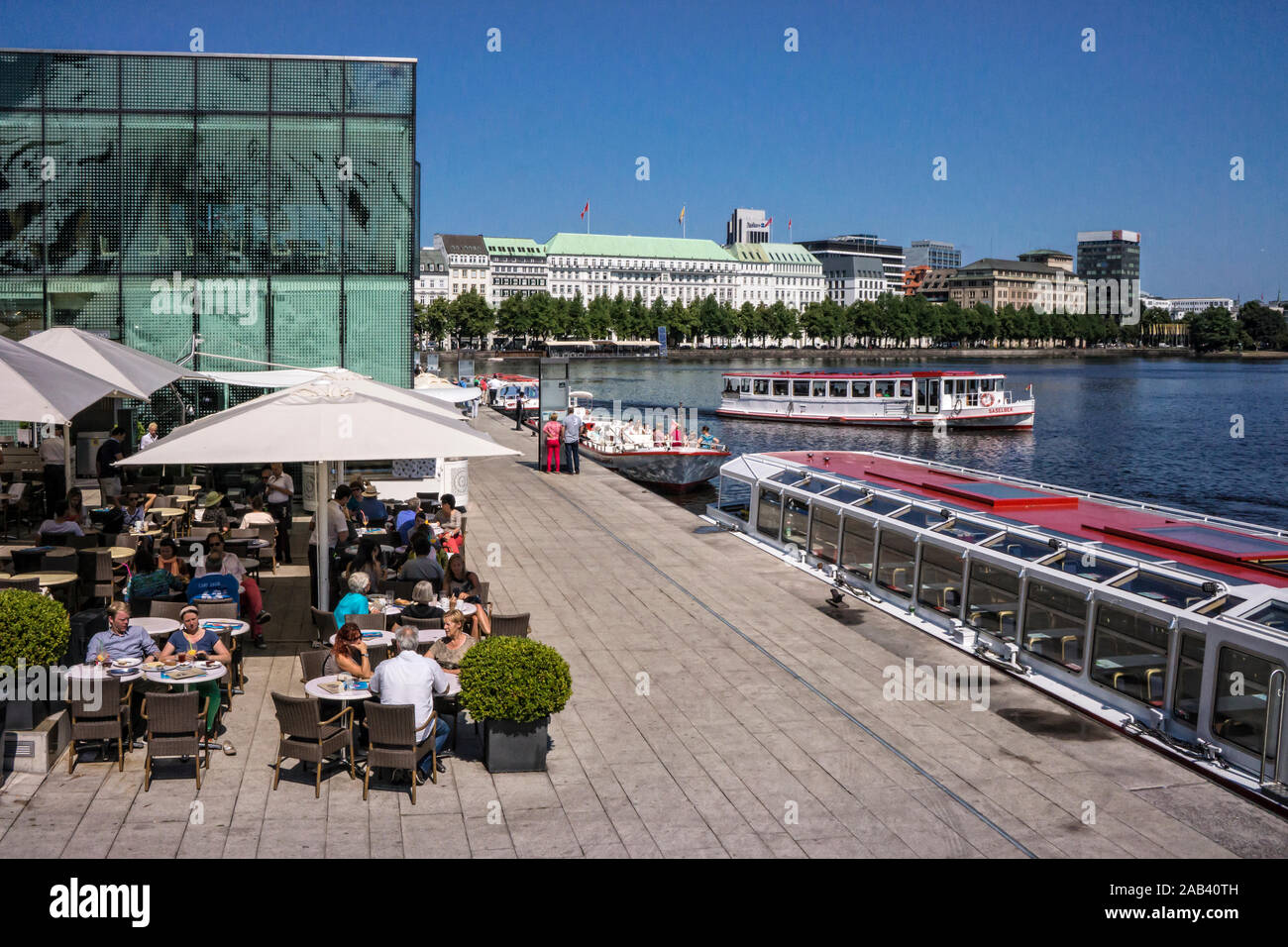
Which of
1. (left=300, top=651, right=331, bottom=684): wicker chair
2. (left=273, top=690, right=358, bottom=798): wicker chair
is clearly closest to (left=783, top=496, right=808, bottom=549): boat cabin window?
(left=300, top=651, right=331, bottom=684): wicker chair

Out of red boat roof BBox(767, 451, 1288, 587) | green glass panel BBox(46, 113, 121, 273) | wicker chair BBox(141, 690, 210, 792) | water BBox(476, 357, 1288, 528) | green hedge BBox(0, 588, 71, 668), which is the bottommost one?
water BBox(476, 357, 1288, 528)

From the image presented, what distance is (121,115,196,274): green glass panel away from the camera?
23141 mm

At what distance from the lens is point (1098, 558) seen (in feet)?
40.2

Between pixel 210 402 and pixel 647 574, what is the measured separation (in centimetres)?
1169

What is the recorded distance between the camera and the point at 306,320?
77.6ft

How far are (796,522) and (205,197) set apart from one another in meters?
13.7

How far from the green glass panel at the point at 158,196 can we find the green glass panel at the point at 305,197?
1737mm

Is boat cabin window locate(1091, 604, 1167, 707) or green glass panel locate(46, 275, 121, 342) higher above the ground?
green glass panel locate(46, 275, 121, 342)

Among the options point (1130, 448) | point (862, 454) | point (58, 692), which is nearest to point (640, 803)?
point (58, 692)

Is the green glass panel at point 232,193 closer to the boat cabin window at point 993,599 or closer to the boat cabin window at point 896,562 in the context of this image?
the boat cabin window at point 896,562

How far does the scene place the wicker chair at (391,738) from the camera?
8.52 metres

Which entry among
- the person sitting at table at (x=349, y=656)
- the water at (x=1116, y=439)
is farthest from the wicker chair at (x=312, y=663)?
the water at (x=1116, y=439)

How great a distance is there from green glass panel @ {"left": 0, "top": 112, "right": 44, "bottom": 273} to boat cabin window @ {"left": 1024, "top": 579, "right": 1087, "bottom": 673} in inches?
799

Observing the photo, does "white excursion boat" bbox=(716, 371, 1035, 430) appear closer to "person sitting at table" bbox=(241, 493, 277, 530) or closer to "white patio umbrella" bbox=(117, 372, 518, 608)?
"person sitting at table" bbox=(241, 493, 277, 530)
